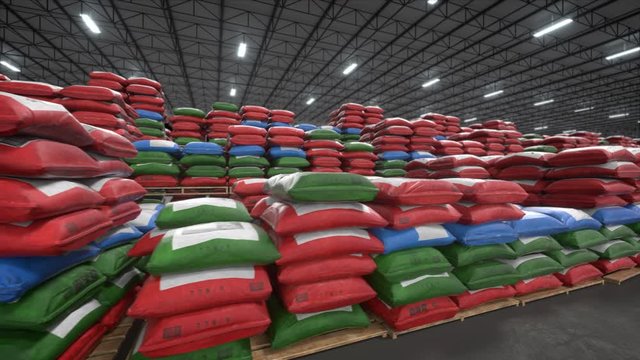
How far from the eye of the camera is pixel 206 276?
172cm

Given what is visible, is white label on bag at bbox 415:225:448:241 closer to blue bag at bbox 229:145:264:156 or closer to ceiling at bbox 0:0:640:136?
blue bag at bbox 229:145:264:156

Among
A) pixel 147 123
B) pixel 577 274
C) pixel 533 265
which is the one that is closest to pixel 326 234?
pixel 533 265

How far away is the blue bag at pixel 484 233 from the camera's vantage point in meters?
2.46

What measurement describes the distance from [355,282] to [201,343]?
1100 mm

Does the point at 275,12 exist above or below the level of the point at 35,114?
above

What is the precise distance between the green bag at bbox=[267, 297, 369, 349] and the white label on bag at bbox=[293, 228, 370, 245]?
0.52 m

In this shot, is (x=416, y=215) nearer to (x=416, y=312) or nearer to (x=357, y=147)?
(x=416, y=312)

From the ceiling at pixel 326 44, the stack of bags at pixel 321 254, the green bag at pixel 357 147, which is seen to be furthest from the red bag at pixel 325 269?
the ceiling at pixel 326 44

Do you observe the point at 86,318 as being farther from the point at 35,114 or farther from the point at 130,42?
the point at 130,42

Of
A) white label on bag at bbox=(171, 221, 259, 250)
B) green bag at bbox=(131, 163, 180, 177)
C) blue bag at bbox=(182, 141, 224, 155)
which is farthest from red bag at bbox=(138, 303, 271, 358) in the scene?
blue bag at bbox=(182, 141, 224, 155)

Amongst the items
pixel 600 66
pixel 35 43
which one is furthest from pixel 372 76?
pixel 35 43

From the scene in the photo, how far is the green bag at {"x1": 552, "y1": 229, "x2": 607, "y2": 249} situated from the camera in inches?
114

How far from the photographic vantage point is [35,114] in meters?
1.50

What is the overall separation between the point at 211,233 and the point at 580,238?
12.1 ft
